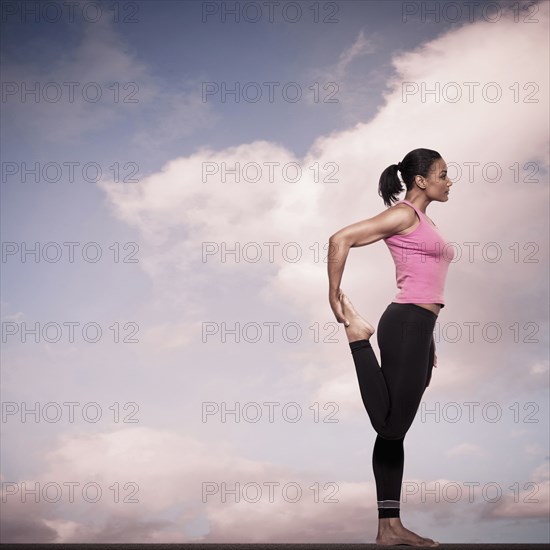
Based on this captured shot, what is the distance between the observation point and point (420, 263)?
3113mm

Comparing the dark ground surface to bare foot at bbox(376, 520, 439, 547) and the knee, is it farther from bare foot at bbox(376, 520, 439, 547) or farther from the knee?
the knee

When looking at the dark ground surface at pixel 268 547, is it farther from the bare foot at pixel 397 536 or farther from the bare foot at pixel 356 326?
the bare foot at pixel 356 326

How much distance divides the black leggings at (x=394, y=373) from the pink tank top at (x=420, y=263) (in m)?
0.06

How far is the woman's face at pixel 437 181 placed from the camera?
3.28 meters

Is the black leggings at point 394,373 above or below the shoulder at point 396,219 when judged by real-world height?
below

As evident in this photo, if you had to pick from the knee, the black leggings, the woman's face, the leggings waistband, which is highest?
the woman's face

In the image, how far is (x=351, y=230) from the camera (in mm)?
3051

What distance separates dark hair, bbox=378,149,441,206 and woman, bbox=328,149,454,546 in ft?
0.47

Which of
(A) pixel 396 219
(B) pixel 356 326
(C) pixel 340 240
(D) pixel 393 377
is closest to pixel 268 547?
(D) pixel 393 377

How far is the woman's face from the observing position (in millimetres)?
3275

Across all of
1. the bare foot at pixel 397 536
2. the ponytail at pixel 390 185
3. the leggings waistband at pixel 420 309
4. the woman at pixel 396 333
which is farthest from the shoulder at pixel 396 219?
the bare foot at pixel 397 536

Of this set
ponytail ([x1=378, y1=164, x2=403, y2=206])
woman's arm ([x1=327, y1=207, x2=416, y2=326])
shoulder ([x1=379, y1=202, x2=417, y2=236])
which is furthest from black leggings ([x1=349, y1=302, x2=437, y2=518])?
ponytail ([x1=378, y1=164, x2=403, y2=206])

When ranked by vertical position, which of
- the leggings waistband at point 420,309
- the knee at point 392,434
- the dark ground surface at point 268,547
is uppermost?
the leggings waistband at point 420,309

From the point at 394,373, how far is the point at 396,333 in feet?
0.56
